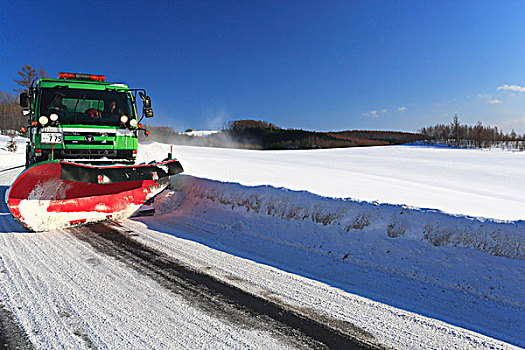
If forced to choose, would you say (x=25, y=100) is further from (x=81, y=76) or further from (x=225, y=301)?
(x=225, y=301)

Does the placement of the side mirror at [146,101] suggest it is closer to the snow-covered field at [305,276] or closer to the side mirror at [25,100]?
the side mirror at [25,100]

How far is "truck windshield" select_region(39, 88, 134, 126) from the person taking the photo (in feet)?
21.2

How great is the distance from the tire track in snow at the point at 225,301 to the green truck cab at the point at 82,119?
7.98 ft

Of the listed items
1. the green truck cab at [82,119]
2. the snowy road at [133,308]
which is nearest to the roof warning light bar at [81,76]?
the green truck cab at [82,119]

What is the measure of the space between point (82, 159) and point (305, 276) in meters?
4.94

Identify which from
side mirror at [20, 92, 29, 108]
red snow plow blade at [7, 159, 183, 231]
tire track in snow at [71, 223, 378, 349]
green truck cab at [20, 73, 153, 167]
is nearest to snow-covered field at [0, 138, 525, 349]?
tire track in snow at [71, 223, 378, 349]

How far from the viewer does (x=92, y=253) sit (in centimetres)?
442

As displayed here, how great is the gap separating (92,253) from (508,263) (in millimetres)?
5122

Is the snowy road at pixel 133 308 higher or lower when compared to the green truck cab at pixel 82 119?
lower

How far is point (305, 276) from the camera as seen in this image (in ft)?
12.2

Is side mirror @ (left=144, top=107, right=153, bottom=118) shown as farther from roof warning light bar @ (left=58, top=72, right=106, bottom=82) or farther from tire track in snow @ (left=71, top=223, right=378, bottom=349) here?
tire track in snow @ (left=71, top=223, right=378, bottom=349)

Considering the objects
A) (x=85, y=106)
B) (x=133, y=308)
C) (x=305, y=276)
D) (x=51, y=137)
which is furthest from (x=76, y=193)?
(x=305, y=276)

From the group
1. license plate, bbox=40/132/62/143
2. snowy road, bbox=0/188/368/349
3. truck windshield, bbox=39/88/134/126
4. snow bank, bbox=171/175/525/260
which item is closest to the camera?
snowy road, bbox=0/188/368/349

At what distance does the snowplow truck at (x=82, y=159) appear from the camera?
532cm
